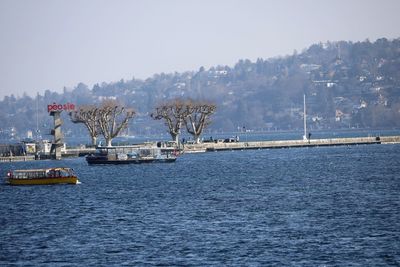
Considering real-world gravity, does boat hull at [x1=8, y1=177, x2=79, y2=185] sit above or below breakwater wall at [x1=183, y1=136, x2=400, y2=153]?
below

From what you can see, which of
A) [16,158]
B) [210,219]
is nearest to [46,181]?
[210,219]

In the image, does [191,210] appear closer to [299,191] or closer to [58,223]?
[58,223]

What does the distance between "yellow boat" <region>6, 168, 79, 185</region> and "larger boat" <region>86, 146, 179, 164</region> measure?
34.2m

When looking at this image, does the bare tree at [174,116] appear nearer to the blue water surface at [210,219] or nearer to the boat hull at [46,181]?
the blue water surface at [210,219]

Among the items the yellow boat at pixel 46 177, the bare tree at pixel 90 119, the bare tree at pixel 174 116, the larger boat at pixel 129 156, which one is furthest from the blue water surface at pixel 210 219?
the bare tree at pixel 174 116

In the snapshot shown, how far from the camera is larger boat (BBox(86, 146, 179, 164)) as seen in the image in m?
148

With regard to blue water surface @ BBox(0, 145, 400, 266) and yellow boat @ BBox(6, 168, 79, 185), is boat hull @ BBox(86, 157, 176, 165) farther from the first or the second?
yellow boat @ BBox(6, 168, 79, 185)

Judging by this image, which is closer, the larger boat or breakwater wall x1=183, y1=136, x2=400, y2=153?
the larger boat

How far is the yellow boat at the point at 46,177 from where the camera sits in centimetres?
10912

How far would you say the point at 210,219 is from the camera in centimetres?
7144

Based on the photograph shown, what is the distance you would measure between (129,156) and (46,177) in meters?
40.4

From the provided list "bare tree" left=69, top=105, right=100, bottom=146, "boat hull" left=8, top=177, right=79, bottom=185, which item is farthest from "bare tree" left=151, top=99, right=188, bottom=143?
"boat hull" left=8, top=177, right=79, bottom=185

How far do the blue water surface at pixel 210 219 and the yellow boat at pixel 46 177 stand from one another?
1566 mm

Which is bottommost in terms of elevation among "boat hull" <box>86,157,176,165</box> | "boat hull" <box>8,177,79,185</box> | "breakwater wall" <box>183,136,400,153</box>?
"boat hull" <box>8,177,79,185</box>
